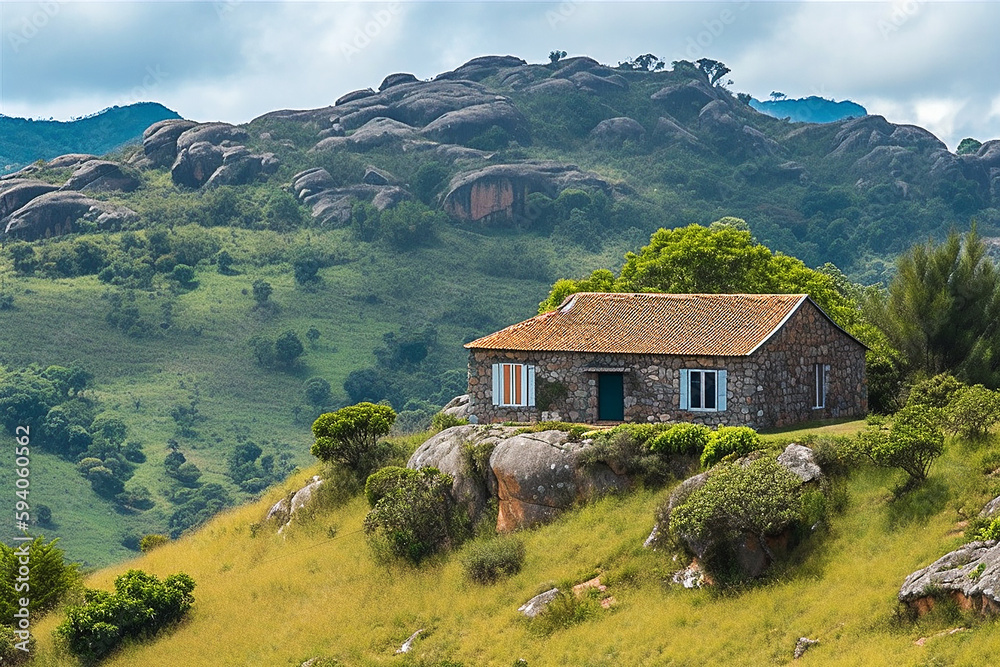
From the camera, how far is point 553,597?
27.0 metres

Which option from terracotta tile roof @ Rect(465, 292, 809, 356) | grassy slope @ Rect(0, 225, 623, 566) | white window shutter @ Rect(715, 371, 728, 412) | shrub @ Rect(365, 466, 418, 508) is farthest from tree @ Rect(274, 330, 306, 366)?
white window shutter @ Rect(715, 371, 728, 412)

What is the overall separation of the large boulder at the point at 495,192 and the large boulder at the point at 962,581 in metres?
138

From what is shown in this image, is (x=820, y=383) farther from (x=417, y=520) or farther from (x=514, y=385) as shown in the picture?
(x=417, y=520)

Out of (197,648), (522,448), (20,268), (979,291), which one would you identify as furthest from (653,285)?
(20,268)

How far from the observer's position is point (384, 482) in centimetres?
3384

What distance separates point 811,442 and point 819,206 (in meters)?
163

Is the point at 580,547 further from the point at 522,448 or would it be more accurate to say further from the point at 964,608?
the point at 964,608

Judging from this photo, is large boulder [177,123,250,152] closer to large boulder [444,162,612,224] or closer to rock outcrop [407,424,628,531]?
large boulder [444,162,612,224]

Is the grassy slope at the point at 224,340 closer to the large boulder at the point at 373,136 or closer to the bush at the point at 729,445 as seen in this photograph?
the large boulder at the point at 373,136

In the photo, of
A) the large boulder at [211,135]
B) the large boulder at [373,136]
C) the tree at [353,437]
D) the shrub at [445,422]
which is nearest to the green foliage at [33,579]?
the tree at [353,437]

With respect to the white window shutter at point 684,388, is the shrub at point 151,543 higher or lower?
lower

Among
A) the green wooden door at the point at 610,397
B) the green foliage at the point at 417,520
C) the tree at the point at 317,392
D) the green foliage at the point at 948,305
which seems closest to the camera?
the green foliage at the point at 417,520

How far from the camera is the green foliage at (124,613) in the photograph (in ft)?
99.1

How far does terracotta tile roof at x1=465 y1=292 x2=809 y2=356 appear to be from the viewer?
36.2 meters
